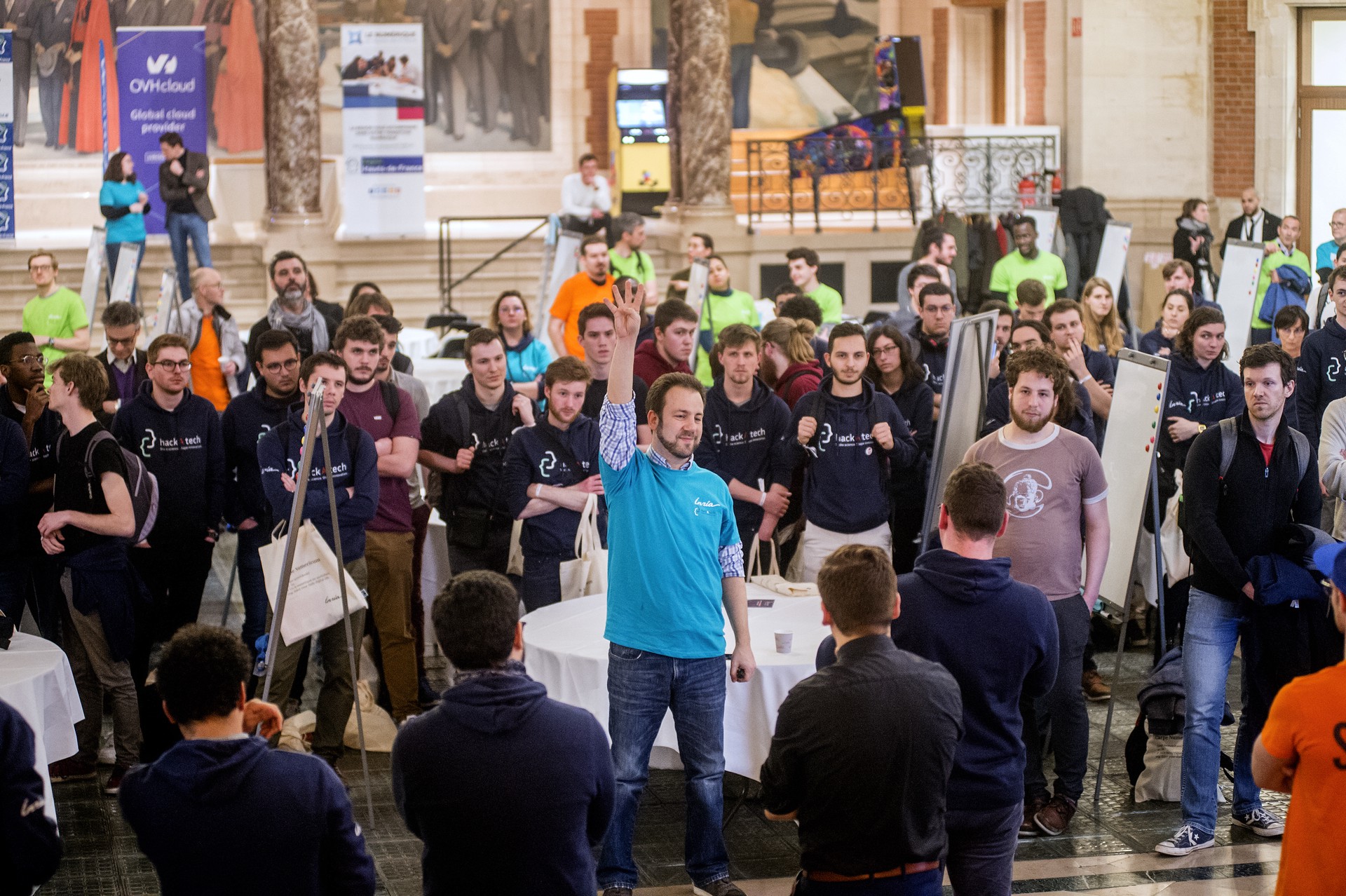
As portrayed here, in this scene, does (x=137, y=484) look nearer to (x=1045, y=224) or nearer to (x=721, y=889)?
(x=721, y=889)

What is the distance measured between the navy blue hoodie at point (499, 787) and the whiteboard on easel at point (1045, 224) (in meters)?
12.4

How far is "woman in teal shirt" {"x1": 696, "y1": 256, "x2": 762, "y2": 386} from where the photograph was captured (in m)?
10.9

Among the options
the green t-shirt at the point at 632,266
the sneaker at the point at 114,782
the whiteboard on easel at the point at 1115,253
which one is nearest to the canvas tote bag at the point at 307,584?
the sneaker at the point at 114,782

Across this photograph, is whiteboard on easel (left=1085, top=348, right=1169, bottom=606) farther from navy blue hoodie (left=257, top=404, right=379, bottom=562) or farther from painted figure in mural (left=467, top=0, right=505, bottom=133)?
painted figure in mural (left=467, top=0, right=505, bottom=133)

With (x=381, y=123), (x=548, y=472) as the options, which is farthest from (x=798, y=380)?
(x=381, y=123)

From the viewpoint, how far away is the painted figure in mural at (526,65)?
23.9 metres

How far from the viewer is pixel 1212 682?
554 centimetres

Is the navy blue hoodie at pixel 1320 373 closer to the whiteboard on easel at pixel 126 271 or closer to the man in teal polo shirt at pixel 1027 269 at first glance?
the man in teal polo shirt at pixel 1027 269

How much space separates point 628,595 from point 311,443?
132 cm

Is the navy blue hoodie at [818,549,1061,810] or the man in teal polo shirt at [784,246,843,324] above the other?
the man in teal polo shirt at [784,246,843,324]

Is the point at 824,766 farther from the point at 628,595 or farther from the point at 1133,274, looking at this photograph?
the point at 1133,274

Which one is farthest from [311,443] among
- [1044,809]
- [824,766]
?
[1044,809]

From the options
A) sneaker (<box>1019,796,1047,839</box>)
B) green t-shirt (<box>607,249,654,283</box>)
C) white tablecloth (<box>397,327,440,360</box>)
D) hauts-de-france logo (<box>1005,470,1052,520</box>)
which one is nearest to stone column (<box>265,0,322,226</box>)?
white tablecloth (<box>397,327,440,360</box>)

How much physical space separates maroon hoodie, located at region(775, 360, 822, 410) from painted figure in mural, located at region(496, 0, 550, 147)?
657 inches
